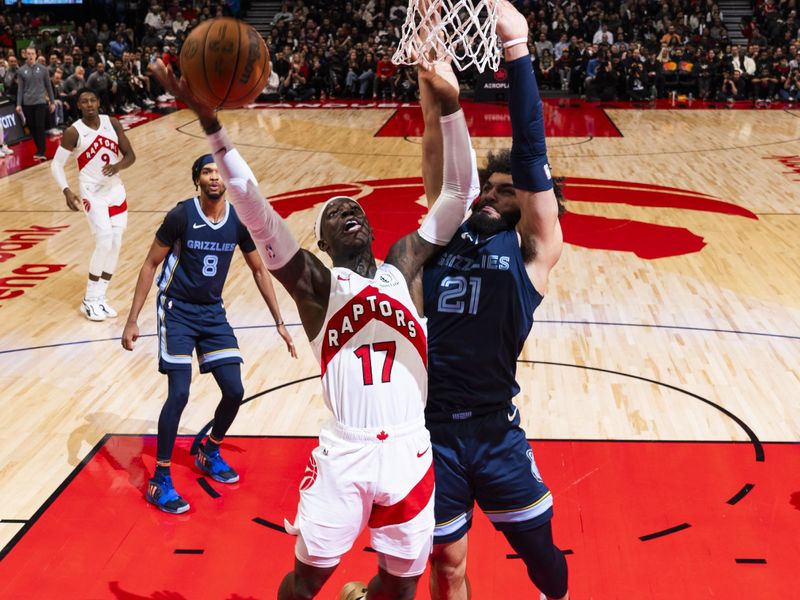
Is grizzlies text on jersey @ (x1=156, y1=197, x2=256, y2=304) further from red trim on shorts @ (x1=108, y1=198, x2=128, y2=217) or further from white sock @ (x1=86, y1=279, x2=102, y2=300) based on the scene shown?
red trim on shorts @ (x1=108, y1=198, x2=128, y2=217)

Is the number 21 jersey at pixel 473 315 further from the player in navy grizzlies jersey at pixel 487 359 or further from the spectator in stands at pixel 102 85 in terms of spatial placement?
the spectator in stands at pixel 102 85

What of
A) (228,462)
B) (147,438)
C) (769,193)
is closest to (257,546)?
(228,462)

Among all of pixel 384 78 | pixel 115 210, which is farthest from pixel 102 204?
pixel 384 78

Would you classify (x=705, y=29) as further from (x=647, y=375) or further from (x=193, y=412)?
(x=193, y=412)

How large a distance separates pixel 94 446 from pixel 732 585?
3.89 m

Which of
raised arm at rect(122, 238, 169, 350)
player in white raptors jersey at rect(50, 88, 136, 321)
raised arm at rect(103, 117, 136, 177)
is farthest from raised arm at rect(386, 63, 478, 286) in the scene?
player in white raptors jersey at rect(50, 88, 136, 321)

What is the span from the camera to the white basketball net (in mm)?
3590

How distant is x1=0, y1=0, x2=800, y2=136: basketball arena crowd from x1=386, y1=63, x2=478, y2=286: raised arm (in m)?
18.1

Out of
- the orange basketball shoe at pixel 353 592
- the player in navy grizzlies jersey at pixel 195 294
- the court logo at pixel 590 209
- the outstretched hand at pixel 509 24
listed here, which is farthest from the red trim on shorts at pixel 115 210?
the outstretched hand at pixel 509 24

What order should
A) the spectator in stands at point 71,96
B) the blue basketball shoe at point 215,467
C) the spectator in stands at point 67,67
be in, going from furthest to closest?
1. the spectator in stands at point 67,67
2. the spectator in stands at point 71,96
3. the blue basketball shoe at point 215,467

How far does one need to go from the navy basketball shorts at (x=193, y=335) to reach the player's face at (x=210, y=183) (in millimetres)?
638

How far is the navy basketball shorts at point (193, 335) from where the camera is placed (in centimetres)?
552

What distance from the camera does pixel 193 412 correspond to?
6730 millimetres

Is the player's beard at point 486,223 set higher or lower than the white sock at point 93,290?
higher
